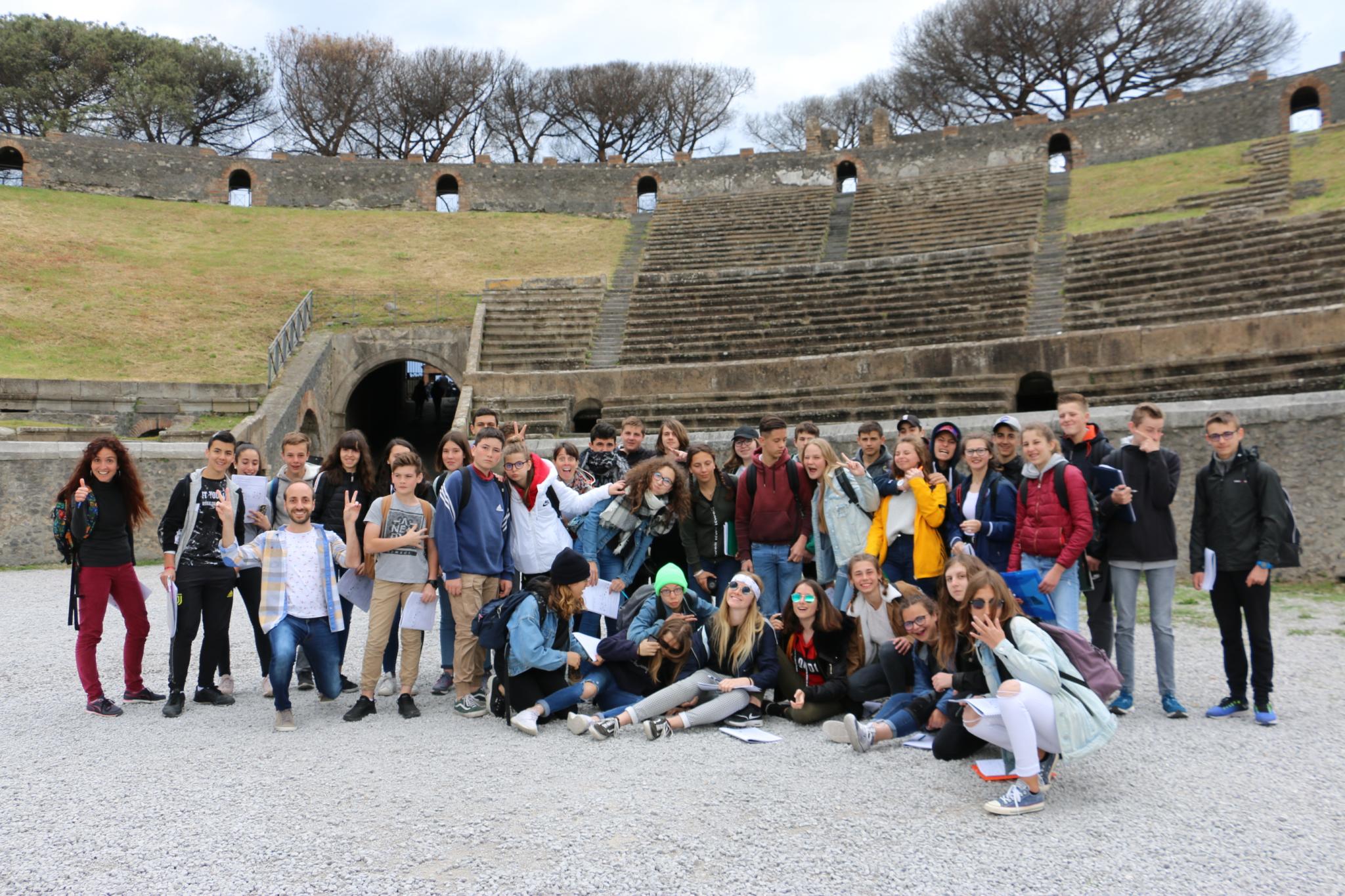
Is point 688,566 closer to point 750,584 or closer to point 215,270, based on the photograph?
point 750,584

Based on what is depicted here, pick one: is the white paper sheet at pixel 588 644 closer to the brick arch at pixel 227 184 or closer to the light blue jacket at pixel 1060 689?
the light blue jacket at pixel 1060 689

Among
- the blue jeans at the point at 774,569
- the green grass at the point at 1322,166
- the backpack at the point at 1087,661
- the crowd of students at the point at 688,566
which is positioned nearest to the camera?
the backpack at the point at 1087,661

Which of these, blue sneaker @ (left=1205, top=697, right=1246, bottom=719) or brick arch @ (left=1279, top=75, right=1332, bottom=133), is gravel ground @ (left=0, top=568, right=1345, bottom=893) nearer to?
blue sneaker @ (left=1205, top=697, right=1246, bottom=719)

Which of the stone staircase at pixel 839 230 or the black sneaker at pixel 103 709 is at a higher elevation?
the stone staircase at pixel 839 230

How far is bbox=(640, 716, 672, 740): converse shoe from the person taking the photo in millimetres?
5047

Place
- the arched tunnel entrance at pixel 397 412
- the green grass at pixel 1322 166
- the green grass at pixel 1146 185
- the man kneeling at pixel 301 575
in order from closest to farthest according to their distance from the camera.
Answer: the man kneeling at pixel 301 575
the green grass at pixel 1322 166
the green grass at pixel 1146 185
the arched tunnel entrance at pixel 397 412

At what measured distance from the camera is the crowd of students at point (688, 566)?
5195mm

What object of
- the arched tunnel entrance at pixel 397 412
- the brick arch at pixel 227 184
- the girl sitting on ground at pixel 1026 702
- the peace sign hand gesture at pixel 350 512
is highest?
the brick arch at pixel 227 184

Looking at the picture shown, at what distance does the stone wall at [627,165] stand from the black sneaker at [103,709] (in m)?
29.4

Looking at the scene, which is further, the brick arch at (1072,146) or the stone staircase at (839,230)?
the brick arch at (1072,146)

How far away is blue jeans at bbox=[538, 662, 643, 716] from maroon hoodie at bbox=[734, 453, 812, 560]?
1368mm

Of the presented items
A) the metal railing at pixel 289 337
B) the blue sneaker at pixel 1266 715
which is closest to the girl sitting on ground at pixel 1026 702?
the blue sneaker at pixel 1266 715

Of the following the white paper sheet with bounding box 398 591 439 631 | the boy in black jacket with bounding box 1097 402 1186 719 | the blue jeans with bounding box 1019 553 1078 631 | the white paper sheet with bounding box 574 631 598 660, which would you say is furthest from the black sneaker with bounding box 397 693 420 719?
the boy in black jacket with bounding box 1097 402 1186 719

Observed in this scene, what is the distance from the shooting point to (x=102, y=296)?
68.6ft
